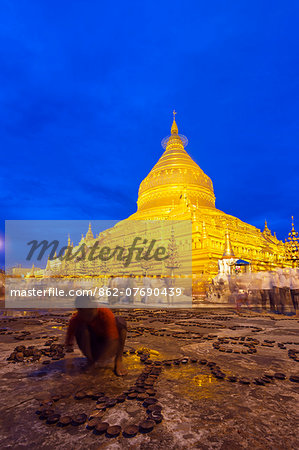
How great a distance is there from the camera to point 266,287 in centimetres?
1341

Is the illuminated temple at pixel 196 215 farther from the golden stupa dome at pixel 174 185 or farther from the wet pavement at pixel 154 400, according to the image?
the wet pavement at pixel 154 400

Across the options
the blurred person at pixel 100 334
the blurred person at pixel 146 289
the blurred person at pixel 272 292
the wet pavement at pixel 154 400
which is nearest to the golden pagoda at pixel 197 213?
the blurred person at pixel 146 289

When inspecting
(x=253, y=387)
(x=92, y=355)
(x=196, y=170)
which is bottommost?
(x=253, y=387)

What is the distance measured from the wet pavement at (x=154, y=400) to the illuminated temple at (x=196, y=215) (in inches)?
765

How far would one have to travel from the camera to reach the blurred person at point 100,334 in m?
3.41

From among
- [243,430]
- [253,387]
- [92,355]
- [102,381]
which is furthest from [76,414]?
[253,387]

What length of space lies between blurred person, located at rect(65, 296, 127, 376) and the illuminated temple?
20.2 meters

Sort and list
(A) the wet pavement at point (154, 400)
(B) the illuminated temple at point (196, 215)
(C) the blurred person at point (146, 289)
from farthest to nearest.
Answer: (B) the illuminated temple at point (196, 215), (C) the blurred person at point (146, 289), (A) the wet pavement at point (154, 400)

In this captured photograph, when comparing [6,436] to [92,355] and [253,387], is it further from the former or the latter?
[253,387]

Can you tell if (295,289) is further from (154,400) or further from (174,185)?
(174,185)

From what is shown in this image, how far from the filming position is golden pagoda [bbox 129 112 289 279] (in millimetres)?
28766

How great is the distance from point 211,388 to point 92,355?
1580 mm

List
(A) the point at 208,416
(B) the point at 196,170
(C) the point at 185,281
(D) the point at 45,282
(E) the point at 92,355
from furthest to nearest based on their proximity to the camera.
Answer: (B) the point at 196,170 < (D) the point at 45,282 < (C) the point at 185,281 < (E) the point at 92,355 < (A) the point at 208,416

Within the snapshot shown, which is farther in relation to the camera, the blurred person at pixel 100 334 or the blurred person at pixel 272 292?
the blurred person at pixel 272 292
